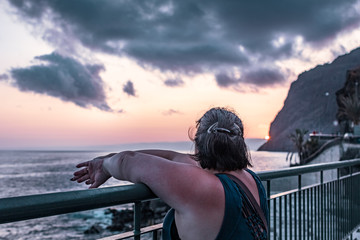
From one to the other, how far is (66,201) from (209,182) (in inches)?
24.5

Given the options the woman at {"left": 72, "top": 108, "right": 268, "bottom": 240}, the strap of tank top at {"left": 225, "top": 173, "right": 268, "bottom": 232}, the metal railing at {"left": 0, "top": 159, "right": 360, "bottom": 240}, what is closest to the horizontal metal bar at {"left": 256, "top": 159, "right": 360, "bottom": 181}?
the metal railing at {"left": 0, "top": 159, "right": 360, "bottom": 240}

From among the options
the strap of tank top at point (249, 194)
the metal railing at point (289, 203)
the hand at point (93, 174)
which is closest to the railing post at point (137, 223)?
the metal railing at point (289, 203)

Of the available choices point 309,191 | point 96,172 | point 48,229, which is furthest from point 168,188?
point 48,229

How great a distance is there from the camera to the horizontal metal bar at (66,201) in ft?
4.11

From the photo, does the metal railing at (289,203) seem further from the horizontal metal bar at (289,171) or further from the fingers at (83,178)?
the fingers at (83,178)

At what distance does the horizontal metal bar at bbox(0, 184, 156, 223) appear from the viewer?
49.3 inches

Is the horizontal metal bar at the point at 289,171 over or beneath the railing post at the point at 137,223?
over

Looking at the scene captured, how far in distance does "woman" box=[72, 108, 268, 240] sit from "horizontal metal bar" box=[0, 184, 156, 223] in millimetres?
82

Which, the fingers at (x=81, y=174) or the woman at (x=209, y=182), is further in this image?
the fingers at (x=81, y=174)

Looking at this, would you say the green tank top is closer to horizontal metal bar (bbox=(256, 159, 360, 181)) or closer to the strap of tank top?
the strap of tank top

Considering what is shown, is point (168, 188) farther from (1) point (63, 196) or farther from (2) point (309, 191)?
(2) point (309, 191)

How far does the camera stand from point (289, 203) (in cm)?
361

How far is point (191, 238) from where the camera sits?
1.62m

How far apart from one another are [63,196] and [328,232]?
4.34m
